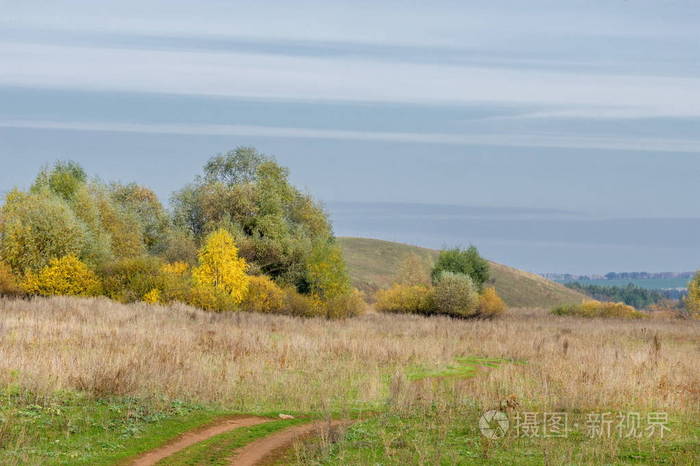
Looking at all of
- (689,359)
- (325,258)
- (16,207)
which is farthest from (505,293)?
(689,359)

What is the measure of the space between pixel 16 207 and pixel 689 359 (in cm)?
4372

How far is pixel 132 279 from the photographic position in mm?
48969

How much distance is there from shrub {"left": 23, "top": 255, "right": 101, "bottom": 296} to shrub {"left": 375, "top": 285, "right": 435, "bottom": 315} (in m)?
31.7

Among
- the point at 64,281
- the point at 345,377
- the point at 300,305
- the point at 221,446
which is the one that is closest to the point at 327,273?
the point at 300,305

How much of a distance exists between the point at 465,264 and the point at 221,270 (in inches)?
1546

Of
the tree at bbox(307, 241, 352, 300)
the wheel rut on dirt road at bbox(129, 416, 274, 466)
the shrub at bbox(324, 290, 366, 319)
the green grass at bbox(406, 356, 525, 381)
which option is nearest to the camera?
the wheel rut on dirt road at bbox(129, 416, 274, 466)

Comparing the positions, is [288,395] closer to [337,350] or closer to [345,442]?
[345,442]

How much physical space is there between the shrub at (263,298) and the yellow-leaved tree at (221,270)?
85cm

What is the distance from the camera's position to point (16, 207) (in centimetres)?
5391

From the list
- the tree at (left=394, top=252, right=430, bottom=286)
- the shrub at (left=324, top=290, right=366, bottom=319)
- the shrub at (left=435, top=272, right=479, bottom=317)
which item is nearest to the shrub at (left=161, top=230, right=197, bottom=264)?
the shrub at (left=324, top=290, right=366, bottom=319)

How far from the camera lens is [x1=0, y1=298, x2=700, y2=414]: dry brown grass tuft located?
61.5 ft

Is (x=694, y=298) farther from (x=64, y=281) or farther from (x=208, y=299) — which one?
(x=64, y=281)

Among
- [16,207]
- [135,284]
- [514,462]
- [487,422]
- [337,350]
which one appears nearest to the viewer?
[514,462]

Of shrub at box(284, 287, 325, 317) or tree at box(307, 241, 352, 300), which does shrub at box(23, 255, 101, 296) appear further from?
tree at box(307, 241, 352, 300)
